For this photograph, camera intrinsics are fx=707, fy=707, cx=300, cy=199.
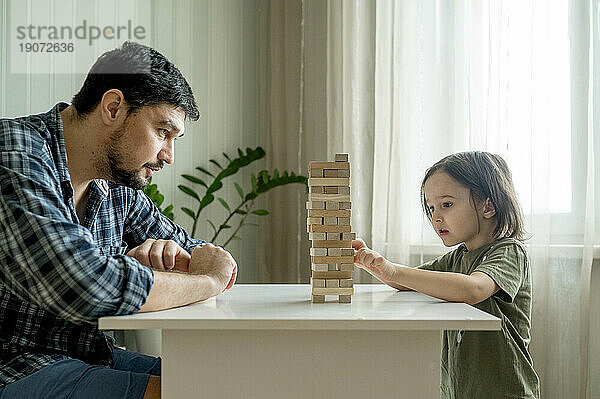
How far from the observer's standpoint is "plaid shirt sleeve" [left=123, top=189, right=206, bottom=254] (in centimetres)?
172

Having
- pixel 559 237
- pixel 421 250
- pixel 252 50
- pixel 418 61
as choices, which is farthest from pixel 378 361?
pixel 252 50

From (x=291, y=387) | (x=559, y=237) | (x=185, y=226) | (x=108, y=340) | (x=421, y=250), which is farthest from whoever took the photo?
(x=185, y=226)

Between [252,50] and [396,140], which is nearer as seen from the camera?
[396,140]

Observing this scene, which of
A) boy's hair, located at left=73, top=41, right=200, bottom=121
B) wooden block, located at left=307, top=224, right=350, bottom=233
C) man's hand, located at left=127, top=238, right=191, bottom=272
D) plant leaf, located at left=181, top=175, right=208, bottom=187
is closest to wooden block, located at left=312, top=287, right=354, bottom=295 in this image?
wooden block, located at left=307, top=224, right=350, bottom=233

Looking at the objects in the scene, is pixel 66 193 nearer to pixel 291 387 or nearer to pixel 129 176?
pixel 129 176

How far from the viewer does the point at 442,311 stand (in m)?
1.20

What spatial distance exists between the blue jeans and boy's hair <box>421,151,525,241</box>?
981mm

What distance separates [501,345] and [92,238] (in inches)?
37.1

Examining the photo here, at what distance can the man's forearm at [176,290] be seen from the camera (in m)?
1.15

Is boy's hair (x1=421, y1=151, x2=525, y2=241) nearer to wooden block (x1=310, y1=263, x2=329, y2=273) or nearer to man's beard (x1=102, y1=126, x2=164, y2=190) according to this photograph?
wooden block (x1=310, y1=263, x2=329, y2=273)

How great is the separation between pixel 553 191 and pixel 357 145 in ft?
2.76

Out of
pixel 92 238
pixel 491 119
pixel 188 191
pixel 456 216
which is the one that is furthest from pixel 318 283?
pixel 188 191

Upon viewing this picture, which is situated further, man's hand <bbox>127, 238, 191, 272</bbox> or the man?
man's hand <bbox>127, 238, 191, 272</bbox>

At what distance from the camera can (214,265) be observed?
53.3 inches
